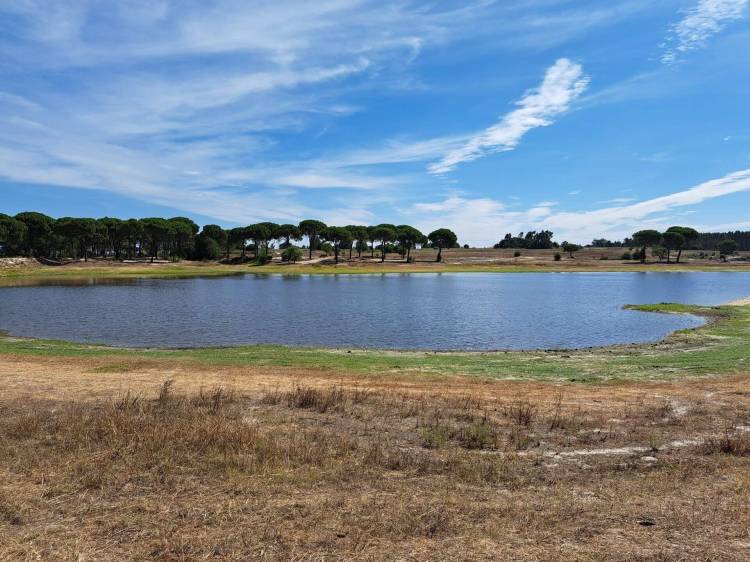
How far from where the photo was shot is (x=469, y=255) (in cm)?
19988

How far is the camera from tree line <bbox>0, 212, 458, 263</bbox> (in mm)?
150000

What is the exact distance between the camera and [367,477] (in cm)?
853

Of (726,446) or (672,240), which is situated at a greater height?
(672,240)

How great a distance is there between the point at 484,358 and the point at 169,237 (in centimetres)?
15616

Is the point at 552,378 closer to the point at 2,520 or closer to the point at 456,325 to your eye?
the point at 2,520

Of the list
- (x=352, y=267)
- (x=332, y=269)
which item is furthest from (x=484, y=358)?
(x=352, y=267)

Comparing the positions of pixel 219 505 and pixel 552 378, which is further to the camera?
pixel 552 378

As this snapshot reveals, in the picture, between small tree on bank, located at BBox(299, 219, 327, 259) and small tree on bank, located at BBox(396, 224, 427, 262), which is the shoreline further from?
small tree on bank, located at BBox(299, 219, 327, 259)

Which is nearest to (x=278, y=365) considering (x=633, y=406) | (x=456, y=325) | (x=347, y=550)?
(x=633, y=406)

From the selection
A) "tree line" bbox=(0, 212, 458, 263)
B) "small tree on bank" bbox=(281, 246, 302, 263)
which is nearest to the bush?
"tree line" bbox=(0, 212, 458, 263)

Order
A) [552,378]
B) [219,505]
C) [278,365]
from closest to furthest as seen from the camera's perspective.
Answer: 1. [219,505]
2. [552,378]
3. [278,365]

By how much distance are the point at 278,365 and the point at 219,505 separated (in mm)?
16875

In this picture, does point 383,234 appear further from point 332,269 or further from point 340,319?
point 340,319

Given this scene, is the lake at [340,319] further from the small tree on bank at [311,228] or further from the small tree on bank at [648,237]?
the small tree on bank at [648,237]
